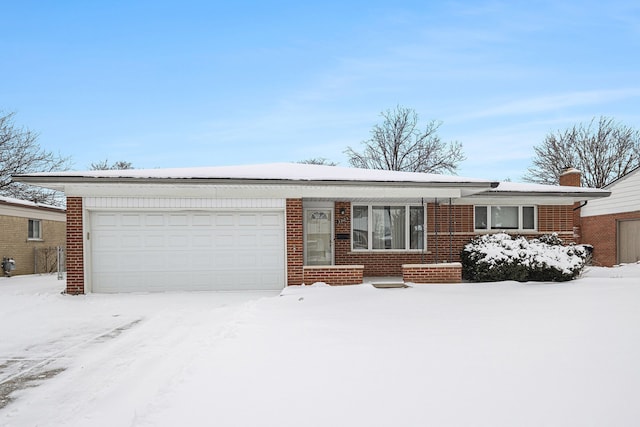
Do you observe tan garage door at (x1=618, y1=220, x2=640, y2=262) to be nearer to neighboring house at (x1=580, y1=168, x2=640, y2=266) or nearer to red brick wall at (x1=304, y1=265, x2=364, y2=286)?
neighboring house at (x1=580, y1=168, x2=640, y2=266)

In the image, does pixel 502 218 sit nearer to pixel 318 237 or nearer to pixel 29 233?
pixel 318 237

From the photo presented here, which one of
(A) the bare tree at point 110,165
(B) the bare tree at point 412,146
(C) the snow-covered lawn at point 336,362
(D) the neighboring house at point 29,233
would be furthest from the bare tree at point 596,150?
(A) the bare tree at point 110,165

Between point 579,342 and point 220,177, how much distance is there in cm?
862

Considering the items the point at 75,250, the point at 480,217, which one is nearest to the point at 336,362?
the point at 75,250

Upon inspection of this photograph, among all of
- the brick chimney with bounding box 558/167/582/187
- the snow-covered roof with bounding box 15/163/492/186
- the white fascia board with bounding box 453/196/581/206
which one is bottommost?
the white fascia board with bounding box 453/196/581/206

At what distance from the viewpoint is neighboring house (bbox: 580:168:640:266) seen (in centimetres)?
1872

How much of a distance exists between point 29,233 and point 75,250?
10500 millimetres

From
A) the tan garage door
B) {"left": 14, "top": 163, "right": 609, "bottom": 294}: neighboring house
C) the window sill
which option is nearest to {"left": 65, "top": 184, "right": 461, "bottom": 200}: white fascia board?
{"left": 14, "top": 163, "right": 609, "bottom": 294}: neighboring house

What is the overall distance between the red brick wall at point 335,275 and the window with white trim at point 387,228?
2.41 meters

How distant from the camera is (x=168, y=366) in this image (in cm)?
548

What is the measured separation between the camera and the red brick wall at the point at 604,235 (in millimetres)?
19703

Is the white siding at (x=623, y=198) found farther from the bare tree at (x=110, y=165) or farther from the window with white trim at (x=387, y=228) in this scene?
the bare tree at (x=110, y=165)

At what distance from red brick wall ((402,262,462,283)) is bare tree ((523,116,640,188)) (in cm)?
2834

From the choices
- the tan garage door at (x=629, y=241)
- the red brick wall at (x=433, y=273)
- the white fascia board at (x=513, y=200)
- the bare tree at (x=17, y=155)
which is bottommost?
the red brick wall at (x=433, y=273)
